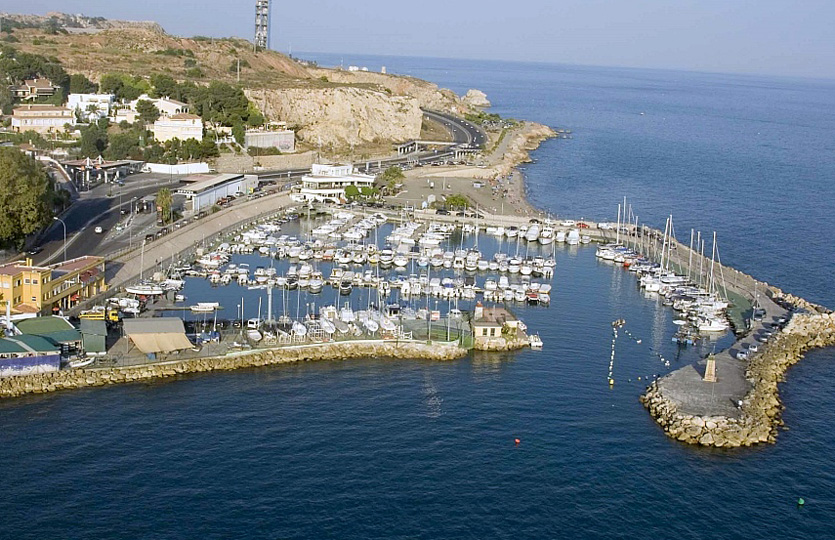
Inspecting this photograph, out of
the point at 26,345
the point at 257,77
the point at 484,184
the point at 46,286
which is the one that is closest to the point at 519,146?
the point at 484,184

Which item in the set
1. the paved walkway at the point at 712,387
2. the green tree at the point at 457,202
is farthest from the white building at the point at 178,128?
the paved walkway at the point at 712,387

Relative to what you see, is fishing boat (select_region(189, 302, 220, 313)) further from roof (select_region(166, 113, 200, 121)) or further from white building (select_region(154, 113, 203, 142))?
roof (select_region(166, 113, 200, 121))

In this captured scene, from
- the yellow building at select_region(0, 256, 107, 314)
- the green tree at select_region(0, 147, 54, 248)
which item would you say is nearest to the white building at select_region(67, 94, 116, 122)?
the green tree at select_region(0, 147, 54, 248)

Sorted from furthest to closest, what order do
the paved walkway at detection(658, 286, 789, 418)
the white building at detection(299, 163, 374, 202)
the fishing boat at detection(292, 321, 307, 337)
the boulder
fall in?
the boulder
the white building at detection(299, 163, 374, 202)
the fishing boat at detection(292, 321, 307, 337)
the paved walkway at detection(658, 286, 789, 418)

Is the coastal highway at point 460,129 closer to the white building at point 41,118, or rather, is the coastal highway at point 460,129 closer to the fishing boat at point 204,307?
the white building at point 41,118

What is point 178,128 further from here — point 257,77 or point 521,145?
point 521,145

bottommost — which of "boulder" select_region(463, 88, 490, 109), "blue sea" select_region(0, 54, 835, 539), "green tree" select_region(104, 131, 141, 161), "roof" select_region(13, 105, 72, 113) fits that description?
"blue sea" select_region(0, 54, 835, 539)
